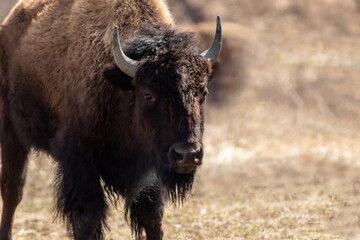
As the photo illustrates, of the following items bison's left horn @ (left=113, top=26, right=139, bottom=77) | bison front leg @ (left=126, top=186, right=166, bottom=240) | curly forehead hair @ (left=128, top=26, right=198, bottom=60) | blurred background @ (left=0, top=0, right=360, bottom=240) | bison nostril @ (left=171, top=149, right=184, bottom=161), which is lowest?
blurred background @ (left=0, top=0, right=360, bottom=240)

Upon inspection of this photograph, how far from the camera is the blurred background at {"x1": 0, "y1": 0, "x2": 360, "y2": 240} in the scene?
7266 mm

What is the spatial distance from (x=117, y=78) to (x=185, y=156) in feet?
3.46

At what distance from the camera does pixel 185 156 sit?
14.1 feet

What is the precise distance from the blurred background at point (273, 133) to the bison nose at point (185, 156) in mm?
1402

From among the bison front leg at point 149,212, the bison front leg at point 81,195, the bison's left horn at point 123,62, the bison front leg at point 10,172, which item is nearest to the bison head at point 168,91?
the bison's left horn at point 123,62

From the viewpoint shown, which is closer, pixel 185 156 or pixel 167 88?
pixel 185 156

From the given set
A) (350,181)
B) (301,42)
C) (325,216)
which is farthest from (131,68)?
(301,42)

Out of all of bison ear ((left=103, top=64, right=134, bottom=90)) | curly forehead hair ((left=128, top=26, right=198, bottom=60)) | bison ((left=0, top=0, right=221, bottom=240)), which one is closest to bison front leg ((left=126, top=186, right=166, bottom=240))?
bison ((left=0, top=0, right=221, bottom=240))

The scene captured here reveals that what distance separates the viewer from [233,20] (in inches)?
688

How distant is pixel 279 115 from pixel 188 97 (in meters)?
9.15

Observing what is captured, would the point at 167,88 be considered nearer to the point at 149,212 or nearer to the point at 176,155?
the point at 176,155

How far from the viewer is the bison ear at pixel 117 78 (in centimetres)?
493

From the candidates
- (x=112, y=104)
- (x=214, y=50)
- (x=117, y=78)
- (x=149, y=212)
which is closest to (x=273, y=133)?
(x=149, y=212)

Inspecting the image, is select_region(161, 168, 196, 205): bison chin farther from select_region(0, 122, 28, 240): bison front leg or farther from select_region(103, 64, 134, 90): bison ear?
select_region(0, 122, 28, 240): bison front leg
